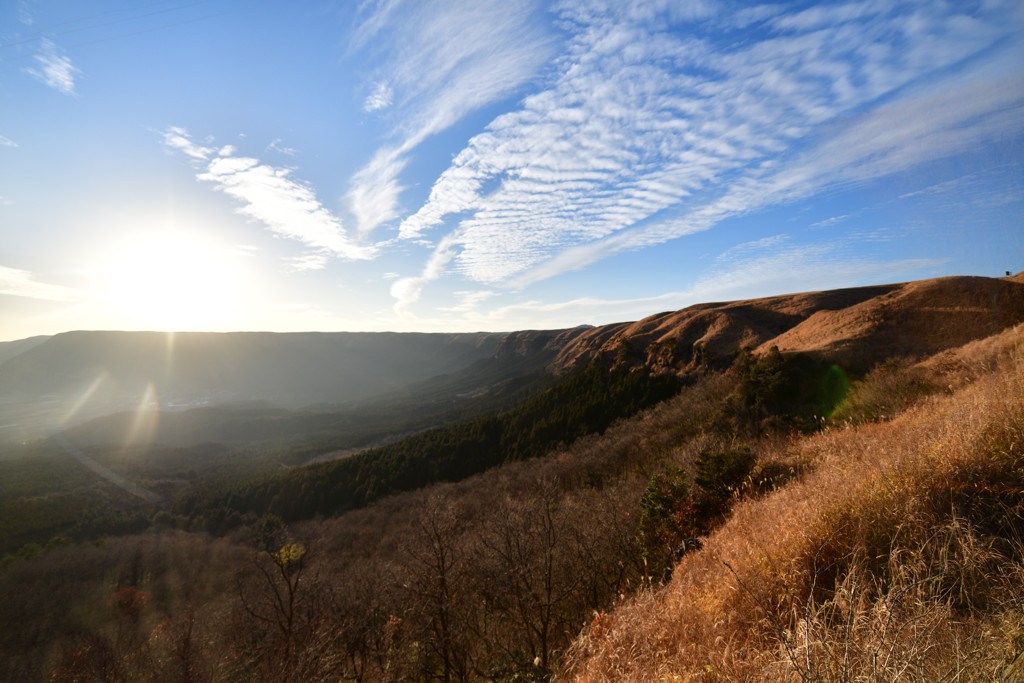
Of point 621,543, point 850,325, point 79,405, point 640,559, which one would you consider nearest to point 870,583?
point 640,559

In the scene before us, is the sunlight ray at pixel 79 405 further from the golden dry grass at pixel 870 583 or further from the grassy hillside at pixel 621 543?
the golden dry grass at pixel 870 583

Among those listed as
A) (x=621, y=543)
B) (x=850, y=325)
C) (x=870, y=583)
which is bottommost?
(x=621, y=543)

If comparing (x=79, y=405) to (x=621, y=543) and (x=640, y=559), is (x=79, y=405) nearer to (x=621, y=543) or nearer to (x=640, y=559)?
(x=621, y=543)

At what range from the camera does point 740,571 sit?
541 centimetres

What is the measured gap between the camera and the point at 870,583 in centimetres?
459

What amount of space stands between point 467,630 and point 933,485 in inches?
688

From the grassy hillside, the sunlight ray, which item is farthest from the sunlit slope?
the sunlight ray

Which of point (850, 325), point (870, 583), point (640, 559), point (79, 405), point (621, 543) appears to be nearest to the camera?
point (870, 583)

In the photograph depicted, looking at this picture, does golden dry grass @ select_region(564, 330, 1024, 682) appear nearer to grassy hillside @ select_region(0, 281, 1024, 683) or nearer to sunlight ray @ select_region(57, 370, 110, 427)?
grassy hillside @ select_region(0, 281, 1024, 683)

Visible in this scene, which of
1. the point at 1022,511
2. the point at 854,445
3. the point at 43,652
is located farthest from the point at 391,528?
the point at 1022,511

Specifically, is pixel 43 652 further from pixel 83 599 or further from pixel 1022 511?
pixel 1022 511

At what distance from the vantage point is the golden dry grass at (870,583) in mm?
3125

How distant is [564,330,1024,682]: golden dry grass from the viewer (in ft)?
10.3

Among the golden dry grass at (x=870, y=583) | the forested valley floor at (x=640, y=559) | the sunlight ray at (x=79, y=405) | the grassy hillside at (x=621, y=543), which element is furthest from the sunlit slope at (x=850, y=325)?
the sunlight ray at (x=79, y=405)
